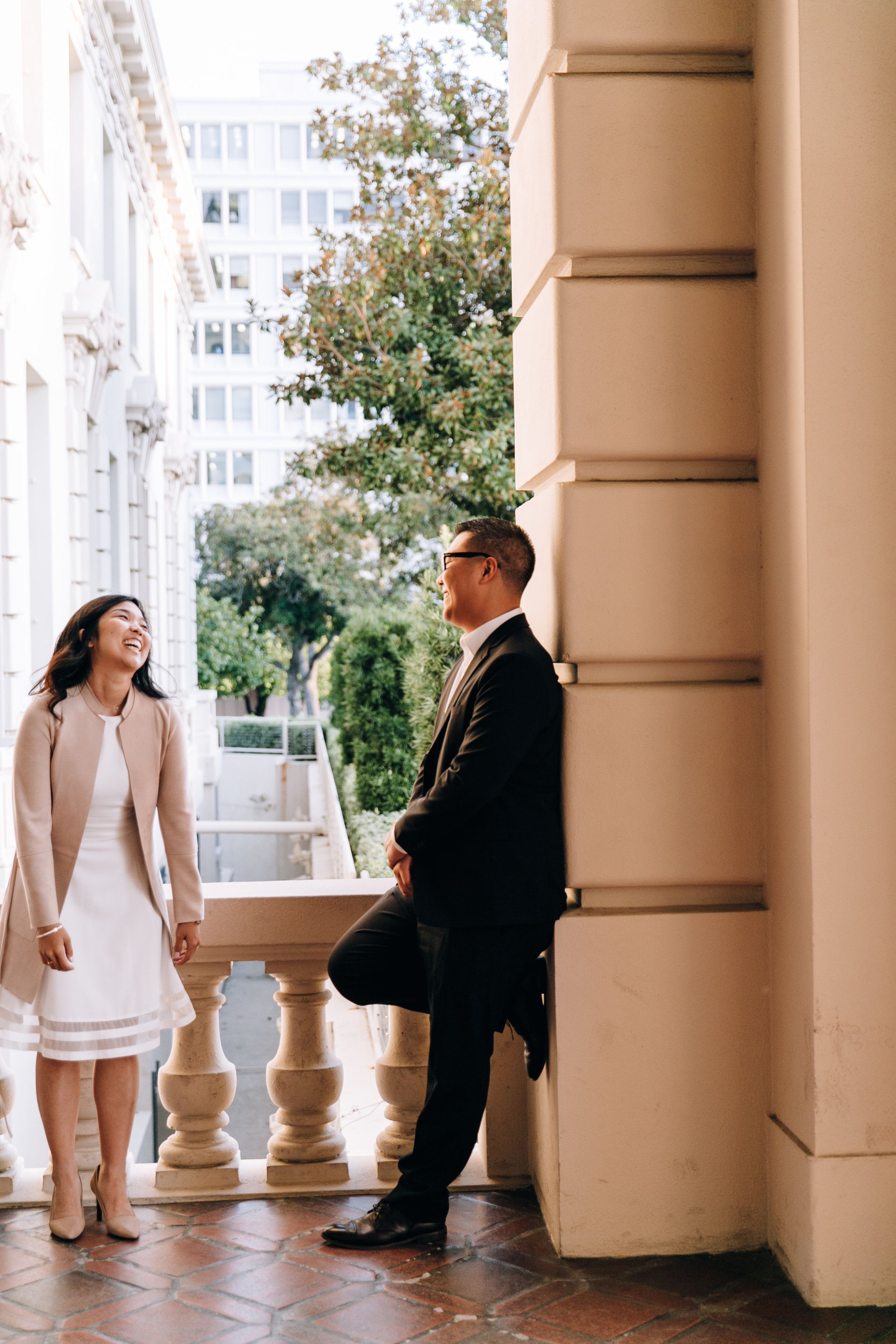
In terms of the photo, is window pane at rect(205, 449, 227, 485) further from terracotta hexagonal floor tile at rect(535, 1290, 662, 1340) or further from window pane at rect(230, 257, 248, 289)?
terracotta hexagonal floor tile at rect(535, 1290, 662, 1340)

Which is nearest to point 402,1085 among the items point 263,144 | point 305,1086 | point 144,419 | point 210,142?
point 305,1086

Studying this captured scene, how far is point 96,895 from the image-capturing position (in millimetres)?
3854

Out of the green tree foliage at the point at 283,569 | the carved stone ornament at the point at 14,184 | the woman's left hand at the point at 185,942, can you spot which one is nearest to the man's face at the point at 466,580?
the woman's left hand at the point at 185,942

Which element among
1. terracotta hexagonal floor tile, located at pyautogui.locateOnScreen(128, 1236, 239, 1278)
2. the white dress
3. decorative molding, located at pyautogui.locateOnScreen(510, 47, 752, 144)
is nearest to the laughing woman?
the white dress

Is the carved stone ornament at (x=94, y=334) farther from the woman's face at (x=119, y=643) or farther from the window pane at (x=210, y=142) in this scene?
the window pane at (x=210, y=142)

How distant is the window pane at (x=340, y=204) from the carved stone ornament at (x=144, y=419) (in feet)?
179

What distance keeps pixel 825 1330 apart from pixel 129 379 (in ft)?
56.2

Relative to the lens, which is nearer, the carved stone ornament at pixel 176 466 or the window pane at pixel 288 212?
the carved stone ornament at pixel 176 466

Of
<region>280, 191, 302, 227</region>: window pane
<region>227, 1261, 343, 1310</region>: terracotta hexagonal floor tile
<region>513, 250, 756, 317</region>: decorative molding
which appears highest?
<region>280, 191, 302, 227</region>: window pane

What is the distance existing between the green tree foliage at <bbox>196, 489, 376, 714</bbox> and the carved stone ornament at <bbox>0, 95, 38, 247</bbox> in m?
34.7

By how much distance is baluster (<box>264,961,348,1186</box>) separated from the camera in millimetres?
4227

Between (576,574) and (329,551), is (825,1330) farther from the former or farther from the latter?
(329,551)

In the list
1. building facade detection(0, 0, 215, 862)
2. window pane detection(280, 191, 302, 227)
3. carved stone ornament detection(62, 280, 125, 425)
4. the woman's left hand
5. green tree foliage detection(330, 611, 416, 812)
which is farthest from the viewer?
window pane detection(280, 191, 302, 227)

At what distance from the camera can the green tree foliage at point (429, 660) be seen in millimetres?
12242
